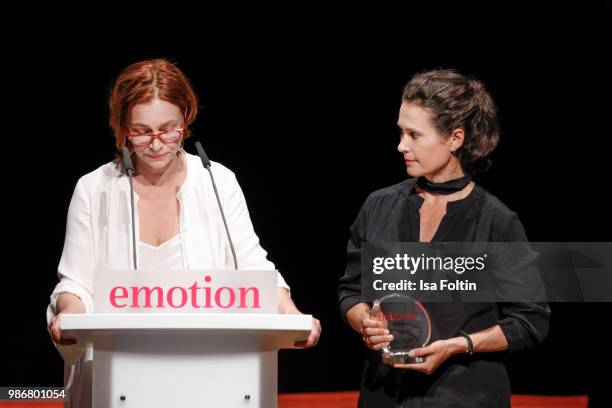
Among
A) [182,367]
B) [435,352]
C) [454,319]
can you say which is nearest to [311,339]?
[182,367]

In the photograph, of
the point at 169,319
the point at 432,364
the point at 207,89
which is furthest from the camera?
the point at 207,89

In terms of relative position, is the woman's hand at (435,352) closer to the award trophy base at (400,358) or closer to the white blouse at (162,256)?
the award trophy base at (400,358)

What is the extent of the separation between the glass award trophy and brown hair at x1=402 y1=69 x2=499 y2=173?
52cm

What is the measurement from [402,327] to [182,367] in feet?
2.51

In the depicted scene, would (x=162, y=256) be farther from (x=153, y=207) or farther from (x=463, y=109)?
(x=463, y=109)

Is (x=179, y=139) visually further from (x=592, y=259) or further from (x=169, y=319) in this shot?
(x=592, y=259)

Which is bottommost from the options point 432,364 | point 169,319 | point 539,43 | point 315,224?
point 432,364

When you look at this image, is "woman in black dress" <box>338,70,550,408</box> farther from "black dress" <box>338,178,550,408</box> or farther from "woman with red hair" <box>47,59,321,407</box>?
"woman with red hair" <box>47,59,321,407</box>

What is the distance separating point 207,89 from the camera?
3.49 meters

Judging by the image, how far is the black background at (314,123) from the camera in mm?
3494

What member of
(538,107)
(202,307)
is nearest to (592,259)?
(538,107)

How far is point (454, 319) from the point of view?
2723 mm

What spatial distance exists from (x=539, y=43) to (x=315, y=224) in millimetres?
1115

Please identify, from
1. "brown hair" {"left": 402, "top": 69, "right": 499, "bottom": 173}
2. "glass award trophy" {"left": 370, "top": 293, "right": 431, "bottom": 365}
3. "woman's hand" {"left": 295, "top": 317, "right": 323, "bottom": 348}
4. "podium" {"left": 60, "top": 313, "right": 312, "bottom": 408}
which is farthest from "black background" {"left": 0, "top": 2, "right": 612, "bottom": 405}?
"podium" {"left": 60, "top": 313, "right": 312, "bottom": 408}
